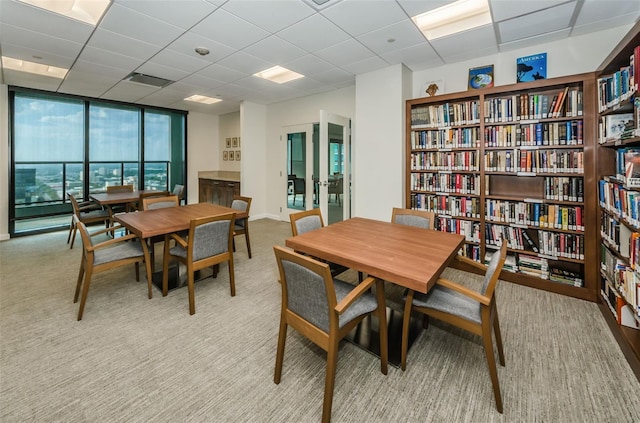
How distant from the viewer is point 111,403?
1.66m

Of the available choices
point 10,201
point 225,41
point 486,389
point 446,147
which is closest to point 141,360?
point 486,389

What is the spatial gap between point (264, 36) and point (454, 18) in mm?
2063

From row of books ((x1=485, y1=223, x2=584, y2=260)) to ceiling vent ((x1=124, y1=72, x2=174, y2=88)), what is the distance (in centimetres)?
542

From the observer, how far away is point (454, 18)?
3.12 metres

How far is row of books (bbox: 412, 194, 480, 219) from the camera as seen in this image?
3.69 m

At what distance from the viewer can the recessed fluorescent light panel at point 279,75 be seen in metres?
4.75

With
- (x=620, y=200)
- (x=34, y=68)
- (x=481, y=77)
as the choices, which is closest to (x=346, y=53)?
Result: (x=481, y=77)

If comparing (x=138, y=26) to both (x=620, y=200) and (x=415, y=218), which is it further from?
(x=620, y=200)

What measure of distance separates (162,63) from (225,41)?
4.34 feet

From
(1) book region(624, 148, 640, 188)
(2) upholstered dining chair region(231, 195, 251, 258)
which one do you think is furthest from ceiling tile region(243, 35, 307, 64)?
(1) book region(624, 148, 640, 188)

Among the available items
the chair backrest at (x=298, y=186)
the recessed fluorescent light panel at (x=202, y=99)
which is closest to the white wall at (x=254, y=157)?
the recessed fluorescent light panel at (x=202, y=99)

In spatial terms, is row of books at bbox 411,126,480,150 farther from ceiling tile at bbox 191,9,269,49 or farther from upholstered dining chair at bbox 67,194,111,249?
upholstered dining chair at bbox 67,194,111,249

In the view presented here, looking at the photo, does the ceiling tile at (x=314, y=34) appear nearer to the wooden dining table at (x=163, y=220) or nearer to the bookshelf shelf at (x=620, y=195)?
the wooden dining table at (x=163, y=220)

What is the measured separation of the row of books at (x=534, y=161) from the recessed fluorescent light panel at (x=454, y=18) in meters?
1.43
